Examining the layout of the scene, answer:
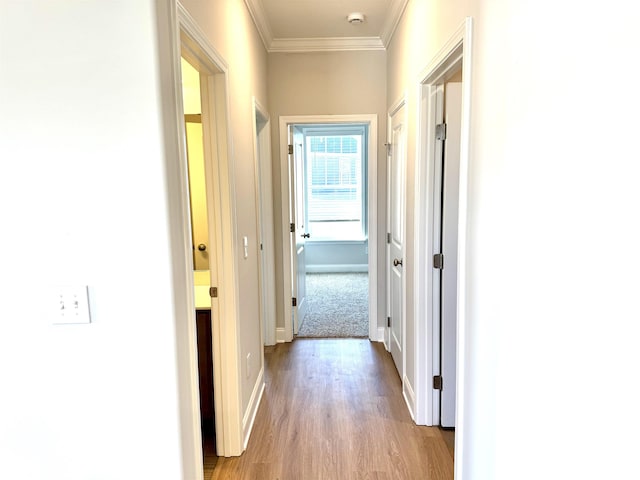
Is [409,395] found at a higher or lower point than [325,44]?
lower

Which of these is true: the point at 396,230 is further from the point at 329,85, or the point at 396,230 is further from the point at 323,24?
the point at 323,24

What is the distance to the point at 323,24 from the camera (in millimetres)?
3188

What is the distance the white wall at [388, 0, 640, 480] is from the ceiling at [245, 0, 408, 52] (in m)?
1.65

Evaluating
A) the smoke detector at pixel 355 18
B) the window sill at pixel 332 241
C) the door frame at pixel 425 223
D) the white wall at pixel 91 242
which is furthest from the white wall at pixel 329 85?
the window sill at pixel 332 241

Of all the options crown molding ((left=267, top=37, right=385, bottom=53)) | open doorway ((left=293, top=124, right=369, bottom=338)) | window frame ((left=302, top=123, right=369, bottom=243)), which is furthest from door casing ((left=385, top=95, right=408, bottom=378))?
window frame ((left=302, top=123, right=369, bottom=243))

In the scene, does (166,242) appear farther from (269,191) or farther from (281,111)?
(281,111)

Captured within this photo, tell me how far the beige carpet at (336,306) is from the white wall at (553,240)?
2646 mm

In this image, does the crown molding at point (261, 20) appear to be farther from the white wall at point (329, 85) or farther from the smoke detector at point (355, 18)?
the smoke detector at point (355, 18)

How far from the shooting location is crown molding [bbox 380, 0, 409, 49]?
2.67m

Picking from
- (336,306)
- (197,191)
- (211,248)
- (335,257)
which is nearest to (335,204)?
(335,257)

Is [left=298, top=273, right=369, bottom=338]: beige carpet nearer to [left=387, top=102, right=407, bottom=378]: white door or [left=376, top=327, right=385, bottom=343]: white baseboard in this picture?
[left=376, top=327, right=385, bottom=343]: white baseboard

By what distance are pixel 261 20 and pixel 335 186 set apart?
4180 millimetres

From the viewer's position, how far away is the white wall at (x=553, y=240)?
77 centimetres


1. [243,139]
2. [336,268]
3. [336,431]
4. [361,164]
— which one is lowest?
[336,431]
